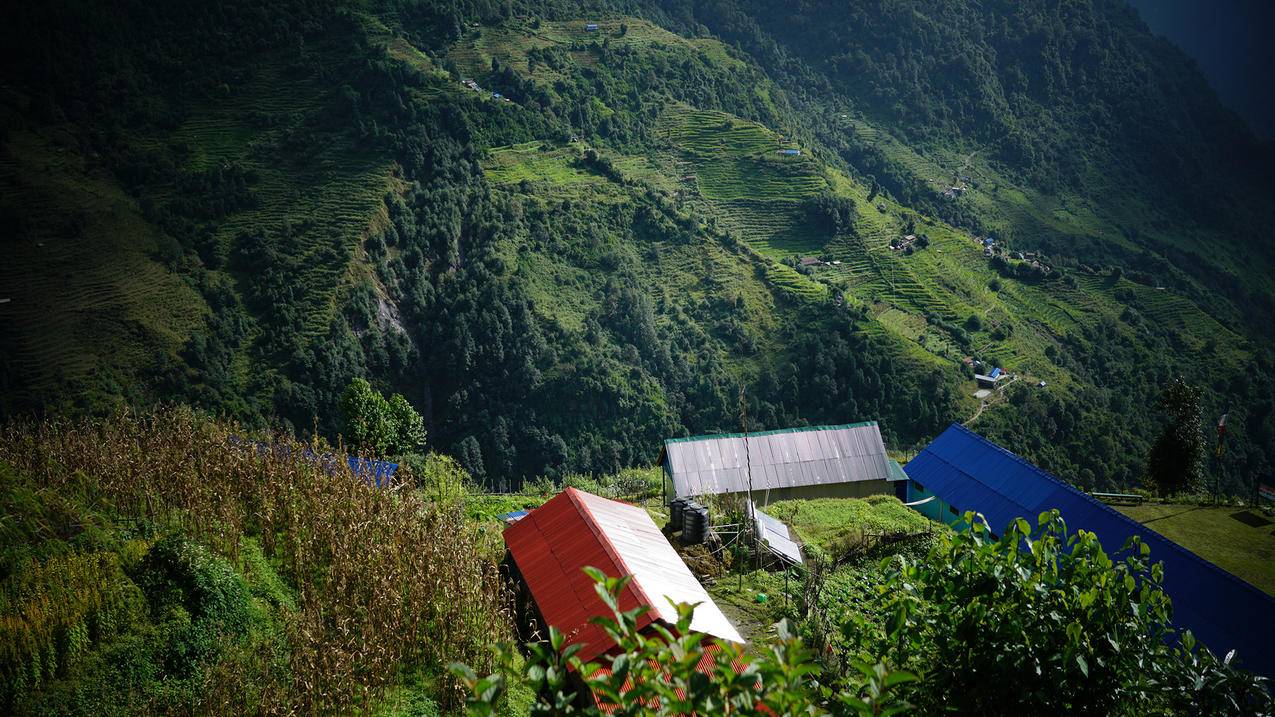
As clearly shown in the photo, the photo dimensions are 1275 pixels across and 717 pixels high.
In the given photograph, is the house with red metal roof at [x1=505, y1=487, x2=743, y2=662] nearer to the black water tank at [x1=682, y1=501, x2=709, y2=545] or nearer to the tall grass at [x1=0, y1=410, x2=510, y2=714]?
the black water tank at [x1=682, y1=501, x2=709, y2=545]

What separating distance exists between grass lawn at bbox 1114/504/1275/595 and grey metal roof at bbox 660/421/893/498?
8832mm

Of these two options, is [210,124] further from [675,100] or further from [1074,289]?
[1074,289]

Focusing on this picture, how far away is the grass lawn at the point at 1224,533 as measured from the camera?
75.9 ft

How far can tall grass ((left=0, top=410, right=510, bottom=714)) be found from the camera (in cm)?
909

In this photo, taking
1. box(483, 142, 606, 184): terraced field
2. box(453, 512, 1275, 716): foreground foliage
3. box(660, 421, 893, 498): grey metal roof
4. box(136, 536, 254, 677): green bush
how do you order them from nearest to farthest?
box(453, 512, 1275, 716): foreground foliage, box(136, 536, 254, 677): green bush, box(660, 421, 893, 498): grey metal roof, box(483, 142, 606, 184): terraced field

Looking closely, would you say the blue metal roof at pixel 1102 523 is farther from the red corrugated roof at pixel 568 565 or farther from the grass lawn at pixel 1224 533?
the red corrugated roof at pixel 568 565

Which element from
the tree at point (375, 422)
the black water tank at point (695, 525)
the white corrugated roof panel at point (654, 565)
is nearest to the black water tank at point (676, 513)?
the black water tank at point (695, 525)

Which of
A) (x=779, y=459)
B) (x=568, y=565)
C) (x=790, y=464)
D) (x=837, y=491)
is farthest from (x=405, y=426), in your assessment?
(x=568, y=565)

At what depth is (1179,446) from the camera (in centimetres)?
2925

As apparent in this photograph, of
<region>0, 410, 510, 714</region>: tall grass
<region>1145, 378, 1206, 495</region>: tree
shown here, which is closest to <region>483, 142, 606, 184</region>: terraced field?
<region>1145, 378, 1206, 495</region>: tree

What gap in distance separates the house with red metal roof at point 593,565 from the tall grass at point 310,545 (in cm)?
140

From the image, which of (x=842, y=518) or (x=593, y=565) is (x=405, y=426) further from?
(x=593, y=565)

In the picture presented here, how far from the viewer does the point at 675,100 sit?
279ft

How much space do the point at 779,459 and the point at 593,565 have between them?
15.6 metres
